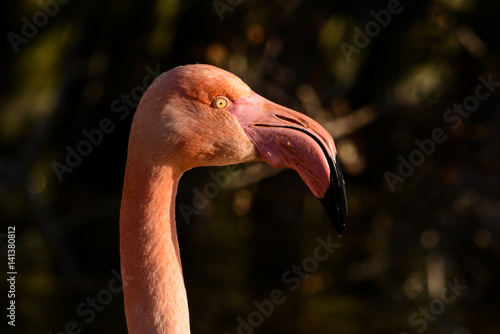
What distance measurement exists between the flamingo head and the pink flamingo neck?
0.08 meters

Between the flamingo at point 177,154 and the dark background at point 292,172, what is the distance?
163 inches

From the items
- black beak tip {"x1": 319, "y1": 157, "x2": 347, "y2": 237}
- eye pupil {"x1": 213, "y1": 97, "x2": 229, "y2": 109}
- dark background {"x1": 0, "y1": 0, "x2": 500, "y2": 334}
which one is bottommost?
dark background {"x1": 0, "y1": 0, "x2": 500, "y2": 334}

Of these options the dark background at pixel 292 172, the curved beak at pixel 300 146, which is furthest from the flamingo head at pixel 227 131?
the dark background at pixel 292 172

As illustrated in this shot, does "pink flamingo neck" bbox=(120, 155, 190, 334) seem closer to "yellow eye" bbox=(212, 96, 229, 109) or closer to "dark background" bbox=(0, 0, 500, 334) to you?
"yellow eye" bbox=(212, 96, 229, 109)

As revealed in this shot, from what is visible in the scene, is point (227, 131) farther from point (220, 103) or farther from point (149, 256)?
point (149, 256)

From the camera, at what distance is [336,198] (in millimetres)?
2363

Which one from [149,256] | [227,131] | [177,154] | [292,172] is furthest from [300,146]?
[292,172]

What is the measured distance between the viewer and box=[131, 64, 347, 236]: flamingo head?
236 centimetres

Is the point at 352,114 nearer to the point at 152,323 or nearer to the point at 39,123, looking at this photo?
the point at 39,123

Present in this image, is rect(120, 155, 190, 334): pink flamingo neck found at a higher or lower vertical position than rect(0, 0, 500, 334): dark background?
higher

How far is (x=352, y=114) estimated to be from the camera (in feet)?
27.8

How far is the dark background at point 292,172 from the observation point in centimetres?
711

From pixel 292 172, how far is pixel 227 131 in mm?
6955

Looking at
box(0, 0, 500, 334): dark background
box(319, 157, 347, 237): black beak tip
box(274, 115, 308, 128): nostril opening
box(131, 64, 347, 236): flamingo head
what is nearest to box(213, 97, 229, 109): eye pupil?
box(131, 64, 347, 236): flamingo head
